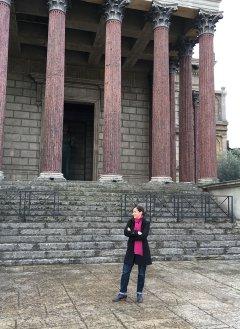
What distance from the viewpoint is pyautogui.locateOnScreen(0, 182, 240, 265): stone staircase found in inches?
426

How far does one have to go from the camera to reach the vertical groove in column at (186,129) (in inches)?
888

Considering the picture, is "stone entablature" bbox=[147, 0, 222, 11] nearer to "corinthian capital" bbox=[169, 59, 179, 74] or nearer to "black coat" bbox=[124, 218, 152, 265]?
"corinthian capital" bbox=[169, 59, 179, 74]

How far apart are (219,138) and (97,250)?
30.6m

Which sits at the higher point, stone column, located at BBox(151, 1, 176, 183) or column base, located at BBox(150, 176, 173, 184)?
stone column, located at BBox(151, 1, 176, 183)

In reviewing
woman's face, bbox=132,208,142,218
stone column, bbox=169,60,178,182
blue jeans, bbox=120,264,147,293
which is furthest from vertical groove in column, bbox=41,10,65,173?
blue jeans, bbox=120,264,147,293

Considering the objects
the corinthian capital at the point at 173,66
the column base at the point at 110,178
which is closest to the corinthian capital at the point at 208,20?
the corinthian capital at the point at 173,66

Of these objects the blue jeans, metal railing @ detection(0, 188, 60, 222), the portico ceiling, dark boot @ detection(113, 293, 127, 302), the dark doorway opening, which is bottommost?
dark boot @ detection(113, 293, 127, 302)

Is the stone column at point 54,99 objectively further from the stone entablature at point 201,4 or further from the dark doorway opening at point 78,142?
the dark doorway opening at point 78,142

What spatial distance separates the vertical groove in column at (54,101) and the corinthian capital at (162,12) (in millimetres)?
4845

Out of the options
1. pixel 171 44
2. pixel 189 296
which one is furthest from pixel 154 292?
pixel 171 44

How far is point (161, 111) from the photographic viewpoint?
760 inches

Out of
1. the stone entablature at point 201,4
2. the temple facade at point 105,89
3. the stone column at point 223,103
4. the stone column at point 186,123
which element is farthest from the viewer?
the stone column at point 223,103

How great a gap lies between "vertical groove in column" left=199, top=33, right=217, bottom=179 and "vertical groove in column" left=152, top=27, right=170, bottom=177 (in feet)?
6.29

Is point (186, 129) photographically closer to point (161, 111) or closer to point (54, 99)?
point (161, 111)
